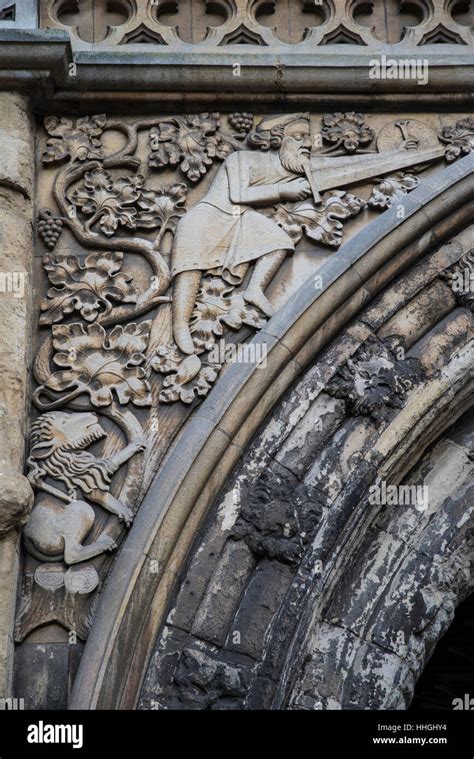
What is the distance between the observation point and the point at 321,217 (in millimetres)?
5777

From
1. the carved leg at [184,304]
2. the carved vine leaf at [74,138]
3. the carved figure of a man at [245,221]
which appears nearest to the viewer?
the carved leg at [184,304]

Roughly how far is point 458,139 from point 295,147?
755mm

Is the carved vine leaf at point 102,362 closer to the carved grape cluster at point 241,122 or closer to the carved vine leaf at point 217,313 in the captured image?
the carved vine leaf at point 217,313

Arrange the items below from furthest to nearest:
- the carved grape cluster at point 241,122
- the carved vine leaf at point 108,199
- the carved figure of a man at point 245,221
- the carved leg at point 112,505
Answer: the carved grape cluster at point 241,122 < the carved vine leaf at point 108,199 < the carved figure of a man at point 245,221 < the carved leg at point 112,505

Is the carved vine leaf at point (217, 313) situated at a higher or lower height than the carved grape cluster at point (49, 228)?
lower

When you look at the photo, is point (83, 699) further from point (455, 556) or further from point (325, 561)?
point (455, 556)

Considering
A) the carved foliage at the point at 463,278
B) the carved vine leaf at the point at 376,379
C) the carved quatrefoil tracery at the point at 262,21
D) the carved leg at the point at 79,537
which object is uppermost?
the carved quatrefoil tracery at the point at 262,21

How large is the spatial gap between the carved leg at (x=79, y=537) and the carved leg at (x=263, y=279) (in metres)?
1.17

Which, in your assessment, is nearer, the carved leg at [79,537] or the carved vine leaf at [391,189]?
the carved leg at [79,537]

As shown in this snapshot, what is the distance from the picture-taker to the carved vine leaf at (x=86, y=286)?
5.57 metres

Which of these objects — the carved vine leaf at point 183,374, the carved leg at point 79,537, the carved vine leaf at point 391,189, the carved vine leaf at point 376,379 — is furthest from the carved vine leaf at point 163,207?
the carved leg at point 79,537

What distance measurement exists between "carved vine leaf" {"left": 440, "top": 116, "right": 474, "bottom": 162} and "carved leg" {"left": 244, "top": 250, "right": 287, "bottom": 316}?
938mm

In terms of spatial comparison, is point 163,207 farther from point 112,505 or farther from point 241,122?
point 112,505
